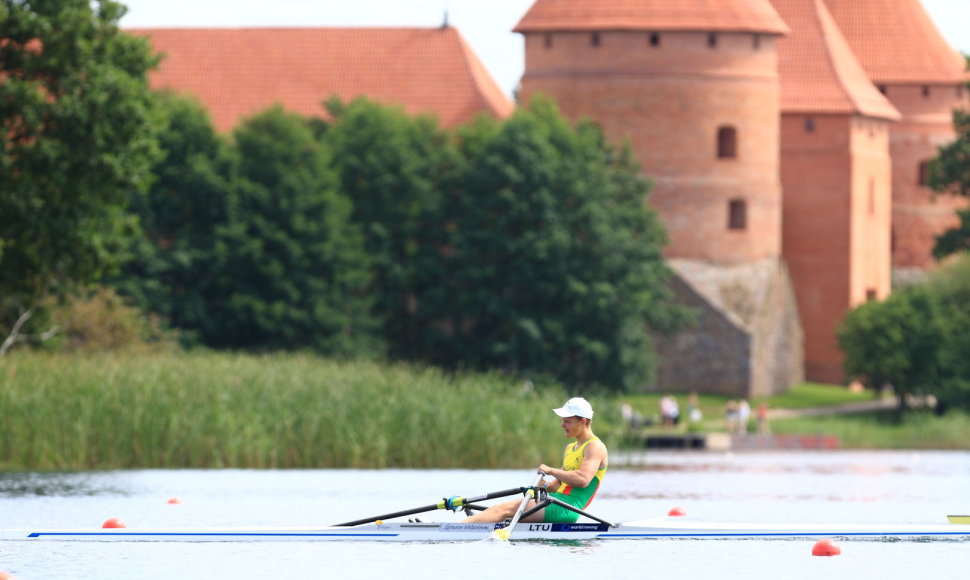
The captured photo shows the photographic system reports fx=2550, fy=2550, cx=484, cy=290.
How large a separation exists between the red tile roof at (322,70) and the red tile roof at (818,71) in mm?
10667

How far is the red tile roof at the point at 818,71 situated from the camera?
84.0m

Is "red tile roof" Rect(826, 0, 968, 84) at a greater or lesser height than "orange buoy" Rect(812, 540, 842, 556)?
greater

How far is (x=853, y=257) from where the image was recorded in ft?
276

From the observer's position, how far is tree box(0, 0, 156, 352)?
45.9 meters

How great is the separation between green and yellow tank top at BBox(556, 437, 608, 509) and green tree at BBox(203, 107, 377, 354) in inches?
1583

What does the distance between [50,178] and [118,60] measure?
8.53 ft

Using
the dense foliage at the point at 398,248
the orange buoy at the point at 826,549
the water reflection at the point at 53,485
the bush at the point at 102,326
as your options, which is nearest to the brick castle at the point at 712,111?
the dense foliage at the point at 398,248

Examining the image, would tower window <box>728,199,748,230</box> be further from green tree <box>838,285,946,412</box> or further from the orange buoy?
the orange buoy

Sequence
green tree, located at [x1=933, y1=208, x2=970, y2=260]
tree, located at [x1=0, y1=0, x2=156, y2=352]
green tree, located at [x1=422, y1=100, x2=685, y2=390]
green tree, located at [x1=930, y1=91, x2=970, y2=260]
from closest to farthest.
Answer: tree, located at [x1=0, y1=0, x2=156, y2=352] → green tree, located at [x1=422, y1=100, x2=685, y2=390] → green tree, located at [x1=930, y1=91, x2=970, y2=260] → green tree, located at [x1=933, y1=208, x2=970, y2=260]

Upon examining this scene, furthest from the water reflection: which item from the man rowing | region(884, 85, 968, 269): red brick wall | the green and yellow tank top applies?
region(884, 85, 968, 269): red brick wall

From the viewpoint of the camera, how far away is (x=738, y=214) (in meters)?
78.9

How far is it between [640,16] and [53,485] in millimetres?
44975

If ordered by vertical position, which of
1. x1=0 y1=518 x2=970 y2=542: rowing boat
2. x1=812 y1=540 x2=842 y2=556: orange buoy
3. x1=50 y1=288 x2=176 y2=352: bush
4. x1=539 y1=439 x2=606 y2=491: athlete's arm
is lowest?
x1=812 y1=540 x2=842 y2=556: orange buoy

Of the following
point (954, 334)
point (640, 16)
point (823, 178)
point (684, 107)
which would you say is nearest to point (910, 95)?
point (823, 178)
